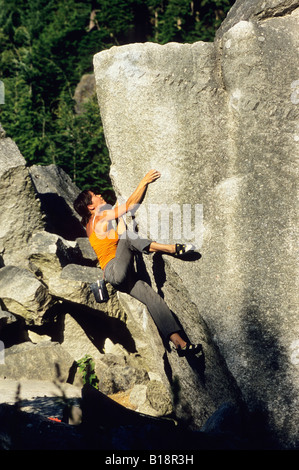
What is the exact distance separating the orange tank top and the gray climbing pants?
220 millimetres

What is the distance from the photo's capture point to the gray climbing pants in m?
6.28

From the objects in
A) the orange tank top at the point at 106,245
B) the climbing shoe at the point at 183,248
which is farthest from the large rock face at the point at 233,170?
the orange tank top at the point at 106,245

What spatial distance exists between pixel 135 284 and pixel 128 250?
1.50 feet

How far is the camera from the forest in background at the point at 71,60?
1280 centimetres

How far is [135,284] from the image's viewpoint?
6559 mm

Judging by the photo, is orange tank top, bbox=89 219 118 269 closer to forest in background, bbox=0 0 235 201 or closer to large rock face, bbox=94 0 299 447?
large rock face, bbox=94 0 299 447

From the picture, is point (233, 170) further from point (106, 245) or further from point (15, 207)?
point (15, 207)

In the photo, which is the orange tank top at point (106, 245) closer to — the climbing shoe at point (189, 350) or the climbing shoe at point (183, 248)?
the climbing shoe at point (183, 248)

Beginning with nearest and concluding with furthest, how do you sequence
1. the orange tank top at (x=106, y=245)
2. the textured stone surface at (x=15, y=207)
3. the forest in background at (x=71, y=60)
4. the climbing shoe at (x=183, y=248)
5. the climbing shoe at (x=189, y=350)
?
1. the climbing shoe at (x=183, y=248)
2. the climbing shoe at (x=189, y=350)
3. the orange tank top at (x=106, y=245)
4. the textured stone surface at (x=15, y=207)
5. the forest in background at (x=71, y=60)

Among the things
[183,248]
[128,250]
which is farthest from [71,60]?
[183,248]

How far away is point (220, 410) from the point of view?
5.78 metres

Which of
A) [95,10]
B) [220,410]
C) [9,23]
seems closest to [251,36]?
[220,410]

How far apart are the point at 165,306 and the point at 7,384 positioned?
2.52 m

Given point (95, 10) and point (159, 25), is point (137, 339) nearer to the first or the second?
point (159, 25)
